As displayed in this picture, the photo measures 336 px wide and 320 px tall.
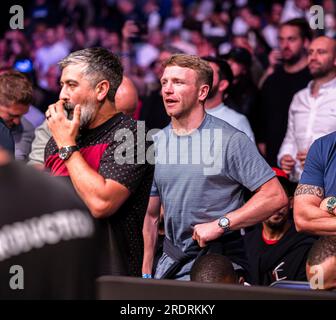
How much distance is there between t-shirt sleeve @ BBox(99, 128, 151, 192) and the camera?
4.34 meters

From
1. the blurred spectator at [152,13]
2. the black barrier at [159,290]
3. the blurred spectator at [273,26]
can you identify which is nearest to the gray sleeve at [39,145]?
the black barrier at [159,290]

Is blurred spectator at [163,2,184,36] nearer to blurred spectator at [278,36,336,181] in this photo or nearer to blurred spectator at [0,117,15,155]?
blurred spectator at [278,36,336,181]

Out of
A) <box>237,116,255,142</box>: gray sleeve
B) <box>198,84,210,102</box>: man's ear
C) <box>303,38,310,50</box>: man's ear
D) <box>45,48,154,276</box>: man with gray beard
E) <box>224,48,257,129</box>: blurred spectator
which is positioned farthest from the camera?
<box>303,38,310,50</box>: man's ear

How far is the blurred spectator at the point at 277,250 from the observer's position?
548 centimetres

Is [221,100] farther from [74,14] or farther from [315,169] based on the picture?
[74,14]

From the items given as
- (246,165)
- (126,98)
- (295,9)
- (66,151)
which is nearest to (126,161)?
(66,151)

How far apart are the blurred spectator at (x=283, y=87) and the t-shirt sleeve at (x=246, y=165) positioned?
2.48 meters

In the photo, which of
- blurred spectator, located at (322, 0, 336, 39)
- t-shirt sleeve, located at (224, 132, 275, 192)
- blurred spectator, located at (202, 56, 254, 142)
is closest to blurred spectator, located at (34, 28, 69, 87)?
blurred spectator, located at (322, 0, 336, 39)

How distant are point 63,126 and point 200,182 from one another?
974 millimetres

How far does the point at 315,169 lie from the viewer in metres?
5.15

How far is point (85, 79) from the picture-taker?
4605 mm

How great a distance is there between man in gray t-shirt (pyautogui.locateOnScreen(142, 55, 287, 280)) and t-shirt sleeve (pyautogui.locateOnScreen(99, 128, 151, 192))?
693 millimetres

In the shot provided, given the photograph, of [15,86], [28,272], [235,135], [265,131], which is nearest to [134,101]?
[15,86]
